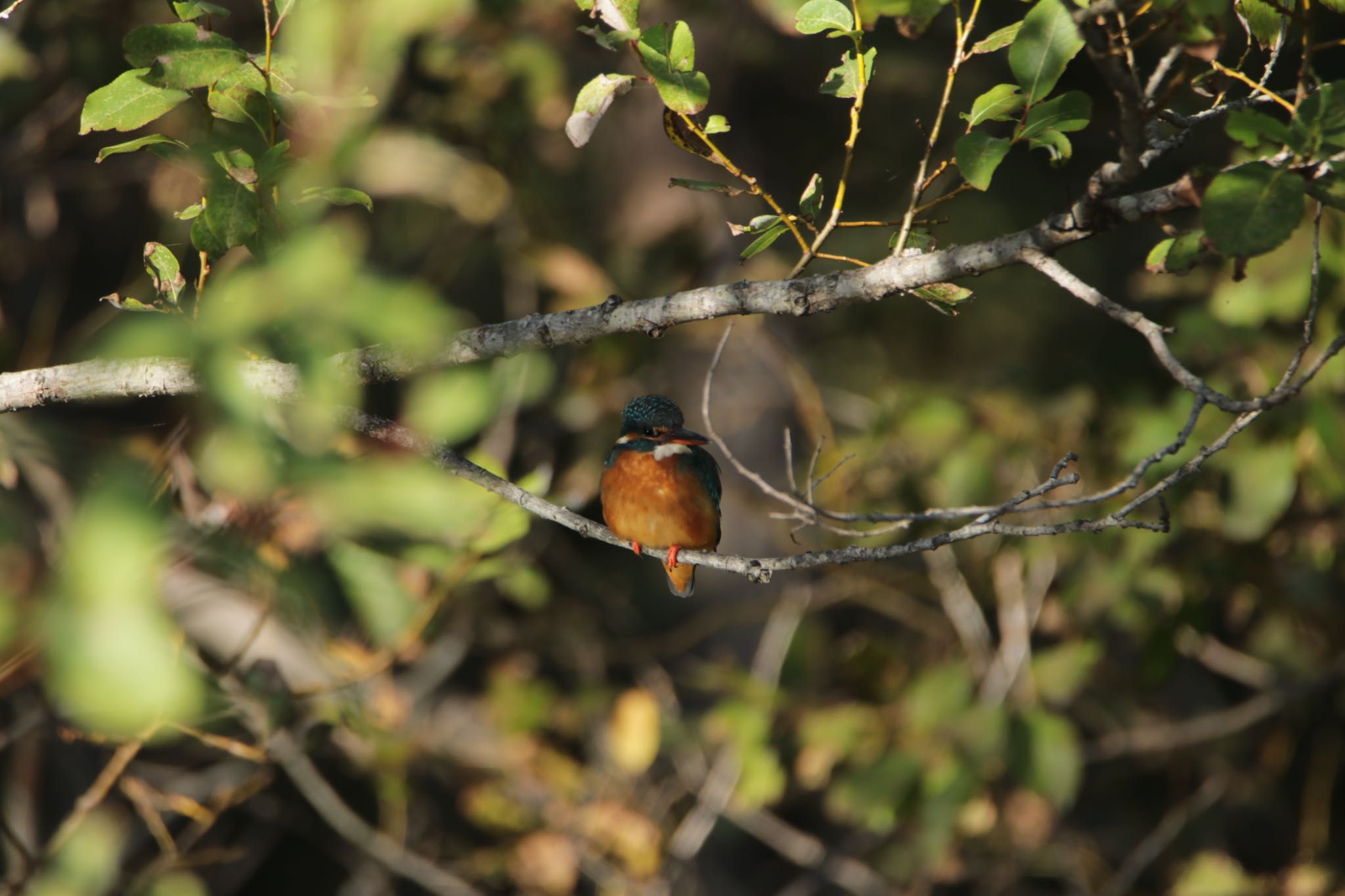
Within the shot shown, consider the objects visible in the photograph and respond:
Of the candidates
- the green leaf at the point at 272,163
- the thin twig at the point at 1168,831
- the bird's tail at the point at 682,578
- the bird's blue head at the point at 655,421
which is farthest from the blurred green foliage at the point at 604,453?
the bird's tail at the point at 682,578

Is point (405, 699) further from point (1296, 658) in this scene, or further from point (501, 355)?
point (1296, 658)

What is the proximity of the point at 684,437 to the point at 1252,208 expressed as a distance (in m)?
1.60

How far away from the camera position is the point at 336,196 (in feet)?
6.06

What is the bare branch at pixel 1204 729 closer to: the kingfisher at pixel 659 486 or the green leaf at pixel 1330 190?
the kingfisher at pixel 659 486

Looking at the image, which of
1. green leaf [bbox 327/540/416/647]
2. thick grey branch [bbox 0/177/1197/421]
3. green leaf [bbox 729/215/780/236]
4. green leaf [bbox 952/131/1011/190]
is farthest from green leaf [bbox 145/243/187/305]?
green leaf [bbox 952/131/1011/190]

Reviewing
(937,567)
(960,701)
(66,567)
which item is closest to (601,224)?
(937,567)

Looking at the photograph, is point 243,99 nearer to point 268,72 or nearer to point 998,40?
point 268,72

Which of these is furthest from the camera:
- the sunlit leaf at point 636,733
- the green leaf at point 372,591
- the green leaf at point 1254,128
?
the sunlit leaf at point 636,733

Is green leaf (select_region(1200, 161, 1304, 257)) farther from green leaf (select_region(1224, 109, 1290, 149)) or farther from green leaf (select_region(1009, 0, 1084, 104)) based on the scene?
green leaf (select_region(1009, 0, 1084, 104))

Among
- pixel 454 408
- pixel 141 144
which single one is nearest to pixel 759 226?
pixel 454 408

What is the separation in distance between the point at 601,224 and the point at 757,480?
340 centimetres

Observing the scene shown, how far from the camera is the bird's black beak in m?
2.76

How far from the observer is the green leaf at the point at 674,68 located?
5.56ft

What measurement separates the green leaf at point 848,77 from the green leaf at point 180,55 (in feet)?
2.99
